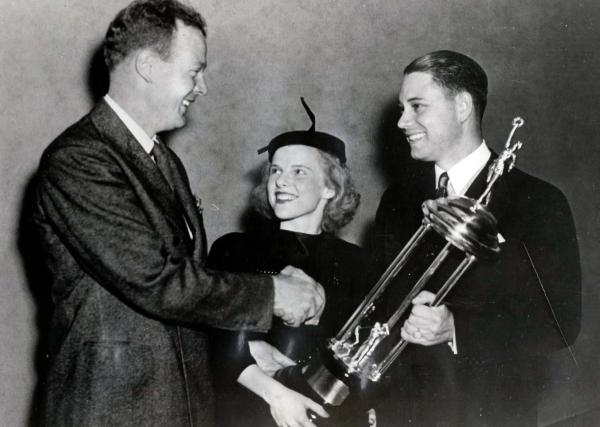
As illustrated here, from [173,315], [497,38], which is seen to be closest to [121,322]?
[173,315]

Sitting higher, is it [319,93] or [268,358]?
[319,93]

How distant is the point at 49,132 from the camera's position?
316 cm

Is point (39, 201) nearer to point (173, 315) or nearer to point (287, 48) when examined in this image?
point (173, 315)

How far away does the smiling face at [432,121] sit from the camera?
232 centimetres

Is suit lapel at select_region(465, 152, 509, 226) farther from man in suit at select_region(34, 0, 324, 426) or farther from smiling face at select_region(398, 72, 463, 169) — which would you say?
man in suit at select_region(34, 0, 324, 426)

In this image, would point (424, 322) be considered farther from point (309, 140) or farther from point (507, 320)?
point (309, 140)

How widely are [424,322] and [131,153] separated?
1.01 m

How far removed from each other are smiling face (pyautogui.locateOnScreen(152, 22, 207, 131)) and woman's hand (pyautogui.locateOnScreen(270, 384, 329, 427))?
0.97 m

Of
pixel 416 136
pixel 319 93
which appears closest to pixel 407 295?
pixel 416 136

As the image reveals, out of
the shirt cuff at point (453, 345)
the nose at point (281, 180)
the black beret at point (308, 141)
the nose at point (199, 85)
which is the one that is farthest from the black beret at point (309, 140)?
the shirt cuff at point (453, 345)

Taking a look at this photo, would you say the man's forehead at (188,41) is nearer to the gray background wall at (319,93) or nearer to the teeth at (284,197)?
the teeth at (284,197)

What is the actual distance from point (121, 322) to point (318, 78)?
7.81ft

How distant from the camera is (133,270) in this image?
Result: 1765 millimetres

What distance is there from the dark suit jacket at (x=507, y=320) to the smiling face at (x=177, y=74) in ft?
3.31
